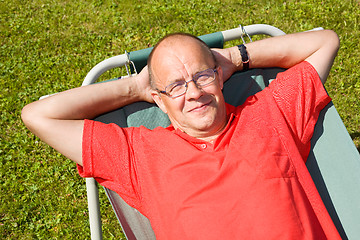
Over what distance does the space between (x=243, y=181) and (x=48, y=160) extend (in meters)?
2.77

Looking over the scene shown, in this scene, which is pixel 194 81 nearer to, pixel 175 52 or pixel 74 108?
pixel 175 52

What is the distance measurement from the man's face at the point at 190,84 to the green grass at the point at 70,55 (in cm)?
191

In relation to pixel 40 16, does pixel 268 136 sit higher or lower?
lower

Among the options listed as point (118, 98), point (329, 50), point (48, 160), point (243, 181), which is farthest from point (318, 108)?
point (48, 160)

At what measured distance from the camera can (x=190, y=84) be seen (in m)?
2.56

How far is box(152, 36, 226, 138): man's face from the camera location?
8.39ft

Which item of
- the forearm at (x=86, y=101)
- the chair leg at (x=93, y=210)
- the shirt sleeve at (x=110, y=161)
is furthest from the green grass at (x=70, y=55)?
Answer: the forearm at (x=86, y=101)

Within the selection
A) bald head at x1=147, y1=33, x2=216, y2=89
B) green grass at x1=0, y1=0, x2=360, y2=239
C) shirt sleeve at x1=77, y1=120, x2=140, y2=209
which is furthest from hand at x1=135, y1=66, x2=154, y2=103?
green grass at x1=0, y1=0, x2=360, y2=239

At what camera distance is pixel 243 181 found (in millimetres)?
2369

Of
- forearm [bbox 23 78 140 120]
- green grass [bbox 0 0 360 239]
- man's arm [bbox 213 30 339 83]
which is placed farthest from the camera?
green grass [bbox 0 0 360 239]

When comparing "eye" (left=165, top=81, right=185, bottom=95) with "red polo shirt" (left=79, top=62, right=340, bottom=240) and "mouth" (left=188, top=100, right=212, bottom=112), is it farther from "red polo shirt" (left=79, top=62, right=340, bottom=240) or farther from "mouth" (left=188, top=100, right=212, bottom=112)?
"red polo shirt" (left=79, top=62, right=340, bottom=240)

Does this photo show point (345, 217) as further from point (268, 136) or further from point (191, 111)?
point (191, 111)

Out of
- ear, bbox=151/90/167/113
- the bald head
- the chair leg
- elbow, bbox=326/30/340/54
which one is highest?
the bald head

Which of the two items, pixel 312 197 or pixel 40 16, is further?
pixel 40 16
